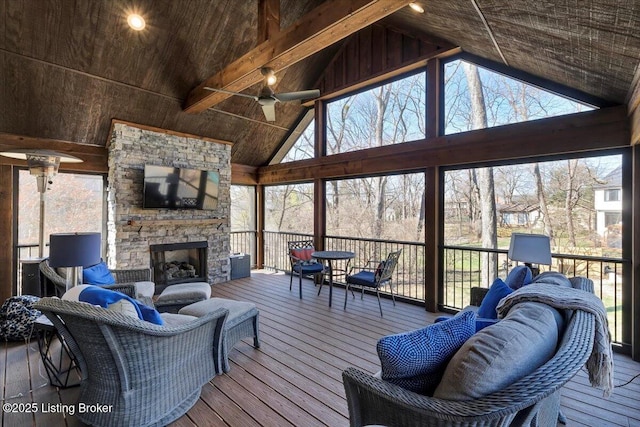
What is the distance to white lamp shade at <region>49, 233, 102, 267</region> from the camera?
278 cm

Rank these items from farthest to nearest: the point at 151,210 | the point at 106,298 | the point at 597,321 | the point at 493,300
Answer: the point at 151,210, the point at 493,300, the point at 106,298, the point at 597,321

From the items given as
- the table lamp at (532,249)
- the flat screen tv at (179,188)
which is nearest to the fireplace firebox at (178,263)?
the flat screen tv at (179,188)

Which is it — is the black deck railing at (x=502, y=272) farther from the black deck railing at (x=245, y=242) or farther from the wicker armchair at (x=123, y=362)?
the black deck railing at (x=245, y=242)

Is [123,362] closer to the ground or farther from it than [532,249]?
closer to the ground

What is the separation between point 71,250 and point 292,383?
93.8 inches

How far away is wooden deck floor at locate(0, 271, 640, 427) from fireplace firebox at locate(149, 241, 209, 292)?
2409mm

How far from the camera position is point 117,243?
16.9 ft

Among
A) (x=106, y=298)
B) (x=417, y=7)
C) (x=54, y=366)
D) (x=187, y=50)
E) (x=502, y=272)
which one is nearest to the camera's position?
(x=106, y=298)

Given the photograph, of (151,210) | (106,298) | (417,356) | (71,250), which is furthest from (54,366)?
(151,210)

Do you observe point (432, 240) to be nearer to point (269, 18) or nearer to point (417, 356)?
point (417, 356)

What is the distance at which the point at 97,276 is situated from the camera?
12.3 feet

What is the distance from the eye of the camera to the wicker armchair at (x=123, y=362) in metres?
1.84

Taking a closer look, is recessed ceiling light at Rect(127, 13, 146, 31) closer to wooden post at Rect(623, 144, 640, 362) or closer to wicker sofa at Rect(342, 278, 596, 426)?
wicker sofa at Rect(342, 278, 596, 426)

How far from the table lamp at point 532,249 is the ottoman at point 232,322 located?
9.02ft
